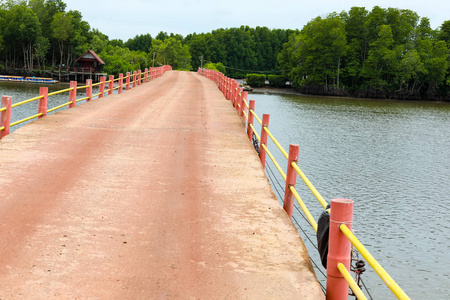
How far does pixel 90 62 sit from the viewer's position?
127625 millimetres

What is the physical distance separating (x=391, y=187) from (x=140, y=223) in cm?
2184

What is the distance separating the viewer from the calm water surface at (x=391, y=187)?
680 inches

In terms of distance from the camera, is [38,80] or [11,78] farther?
[38,80]

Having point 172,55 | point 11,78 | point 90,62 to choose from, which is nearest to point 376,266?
point 11,78

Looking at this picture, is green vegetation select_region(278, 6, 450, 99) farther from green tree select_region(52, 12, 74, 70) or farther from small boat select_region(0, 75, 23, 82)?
small boat select_region(0, 75, 23, 82)

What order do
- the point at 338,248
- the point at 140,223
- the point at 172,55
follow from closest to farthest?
1. the point at 338,248
2. the point at 140,223
3. the point at 172,55

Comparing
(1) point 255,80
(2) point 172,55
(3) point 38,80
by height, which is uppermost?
(2) point 172,55

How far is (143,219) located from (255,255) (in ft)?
6.50

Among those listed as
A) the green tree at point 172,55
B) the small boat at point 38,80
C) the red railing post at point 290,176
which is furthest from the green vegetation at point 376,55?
the red railing post at point 290,176

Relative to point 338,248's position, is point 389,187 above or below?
below

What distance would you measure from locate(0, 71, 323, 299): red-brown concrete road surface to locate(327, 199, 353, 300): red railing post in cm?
→ 27

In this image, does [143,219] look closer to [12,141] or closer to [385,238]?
[12,141]

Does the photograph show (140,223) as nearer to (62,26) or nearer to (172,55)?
(62,26)

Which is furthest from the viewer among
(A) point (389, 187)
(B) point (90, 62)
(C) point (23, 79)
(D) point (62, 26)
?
(B) point (90, 62)
